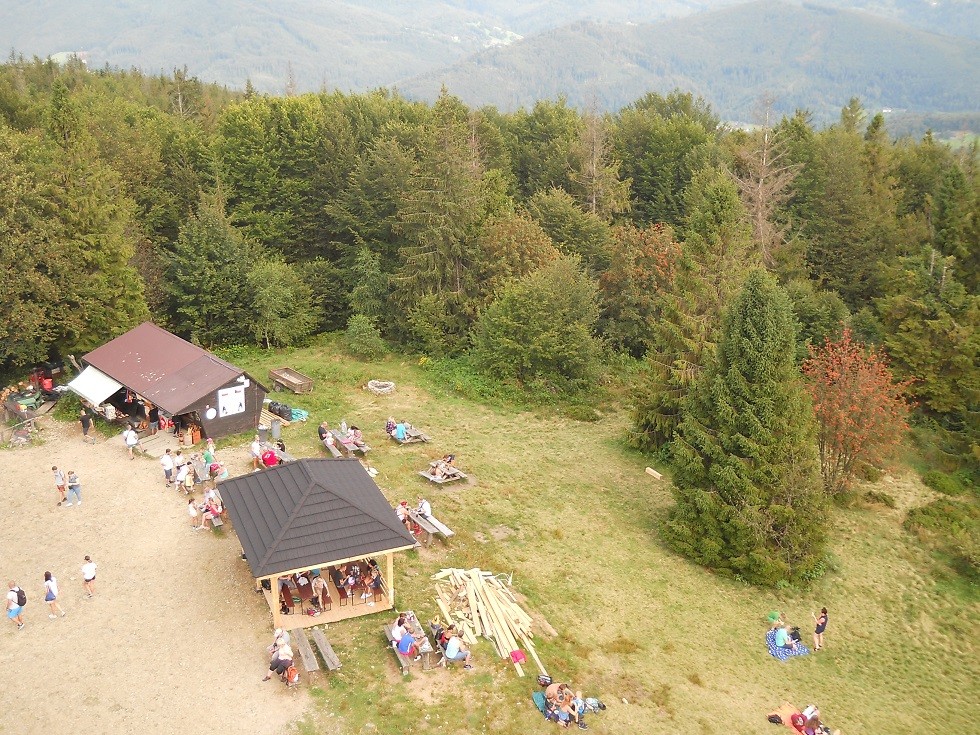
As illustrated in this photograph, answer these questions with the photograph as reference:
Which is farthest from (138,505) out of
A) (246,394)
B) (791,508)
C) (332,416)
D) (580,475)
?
(791,508)

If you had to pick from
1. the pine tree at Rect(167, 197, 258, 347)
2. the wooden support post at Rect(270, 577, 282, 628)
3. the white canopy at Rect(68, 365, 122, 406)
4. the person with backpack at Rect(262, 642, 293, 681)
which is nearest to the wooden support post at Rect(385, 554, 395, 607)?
the wooden support post at Rect(270, 577, 282, 628)

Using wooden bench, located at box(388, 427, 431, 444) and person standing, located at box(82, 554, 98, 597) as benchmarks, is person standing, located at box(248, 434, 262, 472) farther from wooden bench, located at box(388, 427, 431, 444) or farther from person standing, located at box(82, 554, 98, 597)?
person standing, located at box(82, 554, 98, 597)

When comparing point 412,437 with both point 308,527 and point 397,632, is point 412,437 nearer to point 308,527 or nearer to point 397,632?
point 308,527

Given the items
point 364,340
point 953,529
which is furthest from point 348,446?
point 953,529

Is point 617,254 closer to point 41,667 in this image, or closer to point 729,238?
point 729,238

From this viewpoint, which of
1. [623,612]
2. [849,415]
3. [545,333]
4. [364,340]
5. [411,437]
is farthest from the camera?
[364,340]
